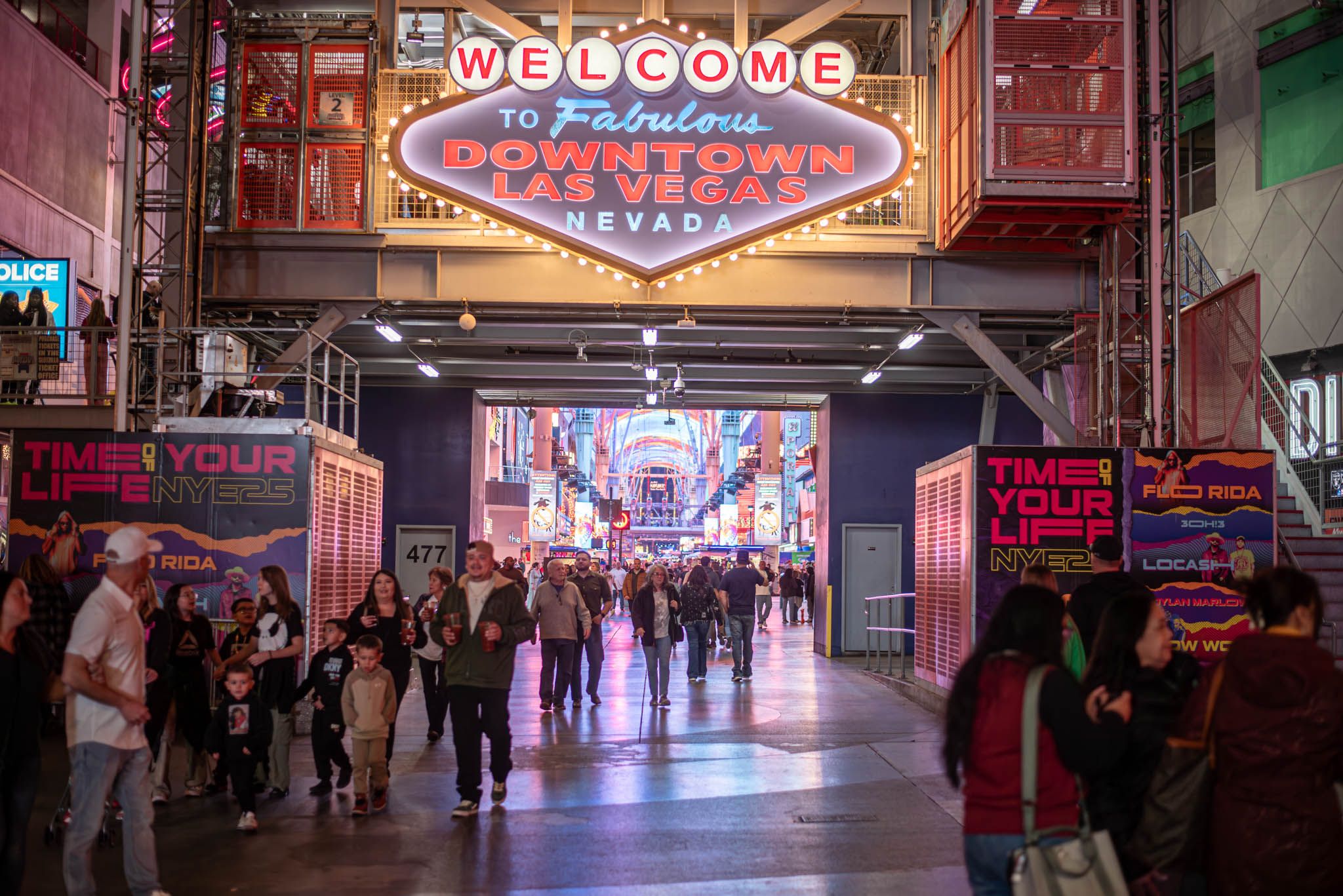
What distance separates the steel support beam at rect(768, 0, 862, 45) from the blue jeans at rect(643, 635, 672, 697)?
8.12 m

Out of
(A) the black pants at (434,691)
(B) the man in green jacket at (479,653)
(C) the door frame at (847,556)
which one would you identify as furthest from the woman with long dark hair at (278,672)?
(C) the door frame at (847,556)

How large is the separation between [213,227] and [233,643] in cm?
817

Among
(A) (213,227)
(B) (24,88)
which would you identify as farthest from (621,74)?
(B) (24,88)

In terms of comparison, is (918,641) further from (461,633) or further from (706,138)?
(461,633)

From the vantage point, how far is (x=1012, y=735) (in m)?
4.04

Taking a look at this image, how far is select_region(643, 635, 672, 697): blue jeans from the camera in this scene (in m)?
14.8

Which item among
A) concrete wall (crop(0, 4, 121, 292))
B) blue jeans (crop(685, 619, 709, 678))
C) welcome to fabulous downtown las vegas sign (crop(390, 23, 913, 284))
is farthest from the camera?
concrete wall (crop(0, 4, 121, 292))

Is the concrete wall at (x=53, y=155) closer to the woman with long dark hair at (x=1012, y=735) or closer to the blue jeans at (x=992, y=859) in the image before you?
the woman with long dark hair at (x=1012, y=735)

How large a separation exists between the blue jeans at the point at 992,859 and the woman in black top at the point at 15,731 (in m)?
4.20

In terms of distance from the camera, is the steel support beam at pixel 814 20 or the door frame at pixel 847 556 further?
the door frame at pixel 847 556

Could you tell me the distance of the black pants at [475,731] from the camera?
28.2 feet

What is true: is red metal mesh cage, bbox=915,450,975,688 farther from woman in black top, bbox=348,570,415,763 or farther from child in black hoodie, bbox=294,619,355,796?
child in black hoodie, bbox=294,619,355,796

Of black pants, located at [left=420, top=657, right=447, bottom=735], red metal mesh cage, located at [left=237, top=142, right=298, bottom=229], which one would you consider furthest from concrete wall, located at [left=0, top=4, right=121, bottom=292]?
black pants, located at [left=420, top=657, right=447, bottom=735]

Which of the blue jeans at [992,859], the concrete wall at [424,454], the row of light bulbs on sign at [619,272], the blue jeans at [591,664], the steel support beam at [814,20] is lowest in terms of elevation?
the blue jeans at [591,664]
